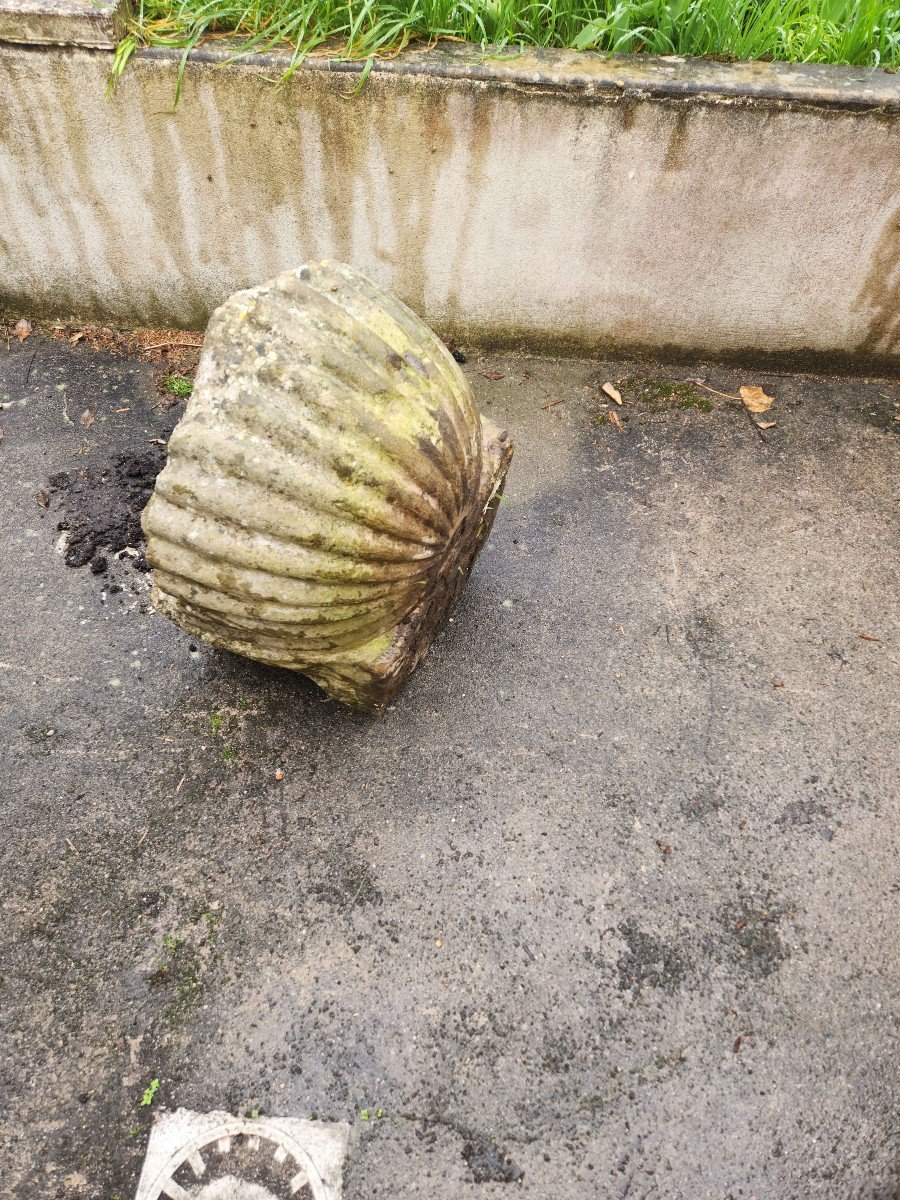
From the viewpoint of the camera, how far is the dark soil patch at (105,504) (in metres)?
3.09

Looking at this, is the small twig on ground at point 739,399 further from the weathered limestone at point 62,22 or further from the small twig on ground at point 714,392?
the weathered limestone at point 62,22

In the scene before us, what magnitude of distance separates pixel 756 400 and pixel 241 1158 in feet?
11.6

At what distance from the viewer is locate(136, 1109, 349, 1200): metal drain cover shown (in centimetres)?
191

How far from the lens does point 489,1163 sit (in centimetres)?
198

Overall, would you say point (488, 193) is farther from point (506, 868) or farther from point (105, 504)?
point (506, 868)

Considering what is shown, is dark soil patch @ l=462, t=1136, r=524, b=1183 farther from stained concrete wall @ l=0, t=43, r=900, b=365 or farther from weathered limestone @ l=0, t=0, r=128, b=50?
weathered limestone @ l=0, t=0, r=128, b=50

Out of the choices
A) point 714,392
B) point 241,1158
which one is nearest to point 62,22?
point 714,392

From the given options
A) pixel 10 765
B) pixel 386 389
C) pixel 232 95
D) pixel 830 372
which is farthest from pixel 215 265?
pixel 830 372

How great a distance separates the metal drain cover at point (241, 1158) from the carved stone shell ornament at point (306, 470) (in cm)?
119

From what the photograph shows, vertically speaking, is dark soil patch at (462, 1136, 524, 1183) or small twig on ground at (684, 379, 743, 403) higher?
small twig on ground at (684, 379, 743, 403)

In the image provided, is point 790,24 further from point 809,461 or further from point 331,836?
point 331,836

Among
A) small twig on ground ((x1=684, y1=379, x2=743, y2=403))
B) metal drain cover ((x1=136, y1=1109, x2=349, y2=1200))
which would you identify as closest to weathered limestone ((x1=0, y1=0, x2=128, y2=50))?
small twig on ground ((x1=684, y1=379, x2=743, y2=403))

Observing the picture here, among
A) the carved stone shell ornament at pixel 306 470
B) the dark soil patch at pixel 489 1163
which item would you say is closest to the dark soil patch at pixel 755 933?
the dark soil patch at pixel 489 1163

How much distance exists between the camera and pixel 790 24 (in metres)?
3.46
